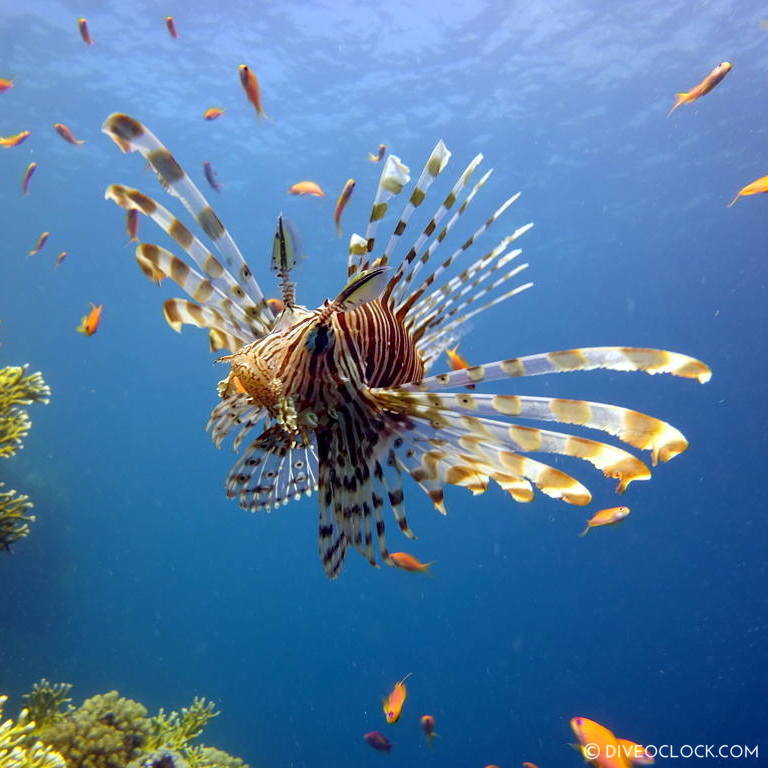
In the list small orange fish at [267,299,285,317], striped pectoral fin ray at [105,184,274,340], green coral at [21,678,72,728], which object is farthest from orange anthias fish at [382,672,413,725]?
striped pectoral fin ray at [105,184,274,340]

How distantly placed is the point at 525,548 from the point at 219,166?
2815 centimetres

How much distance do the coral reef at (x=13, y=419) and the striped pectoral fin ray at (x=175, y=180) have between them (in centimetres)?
431

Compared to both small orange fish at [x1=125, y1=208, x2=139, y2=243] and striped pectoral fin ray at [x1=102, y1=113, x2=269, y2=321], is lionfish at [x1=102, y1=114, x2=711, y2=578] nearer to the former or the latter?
striped pectoral fin ray at [x1=102, y1=113, x2=269, y2=321]

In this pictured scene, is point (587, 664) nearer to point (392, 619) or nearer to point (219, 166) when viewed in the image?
point (392, 619)

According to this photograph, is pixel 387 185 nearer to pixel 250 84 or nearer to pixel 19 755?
pixel 19 755

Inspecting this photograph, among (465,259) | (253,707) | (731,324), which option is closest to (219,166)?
(465,259)

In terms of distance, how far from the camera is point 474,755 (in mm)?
25016

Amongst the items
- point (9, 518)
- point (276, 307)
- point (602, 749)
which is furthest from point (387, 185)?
point (9, 518)

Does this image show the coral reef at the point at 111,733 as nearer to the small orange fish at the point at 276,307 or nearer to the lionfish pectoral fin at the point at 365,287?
the small orange fish at the point at 276,307

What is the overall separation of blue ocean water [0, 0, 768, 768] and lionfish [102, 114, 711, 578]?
12866 millimetres

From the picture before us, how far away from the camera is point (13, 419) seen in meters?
5.18

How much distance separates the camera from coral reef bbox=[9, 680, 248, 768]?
4.67 meters

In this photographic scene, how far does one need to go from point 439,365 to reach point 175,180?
87.7ft

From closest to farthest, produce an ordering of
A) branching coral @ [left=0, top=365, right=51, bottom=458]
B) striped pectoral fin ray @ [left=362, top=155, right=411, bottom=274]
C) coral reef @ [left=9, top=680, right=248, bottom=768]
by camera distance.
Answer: striped pectoral fin ray @ [left=362, top=155, right=411, bottom=274] → coral reef @ [left=9, top=680, right=248, bottom=768] → branching coral @ [left=0, top=365, right=51, bottom=458]
